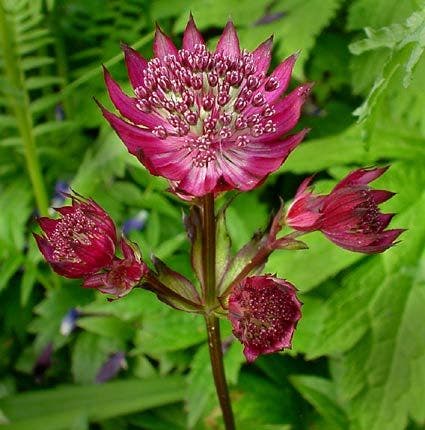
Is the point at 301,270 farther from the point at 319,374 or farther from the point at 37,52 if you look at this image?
the point at 37,52

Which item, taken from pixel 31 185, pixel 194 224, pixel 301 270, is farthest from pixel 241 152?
pixel 31 185

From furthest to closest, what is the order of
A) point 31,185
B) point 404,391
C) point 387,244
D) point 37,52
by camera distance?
1. point 37,52
2. point 31,185
3. point 404,391
4. point 387,244

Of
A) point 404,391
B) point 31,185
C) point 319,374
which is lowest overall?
point 319,374

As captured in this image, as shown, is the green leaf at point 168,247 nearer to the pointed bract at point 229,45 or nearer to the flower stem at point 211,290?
the flower stem at point 211,290

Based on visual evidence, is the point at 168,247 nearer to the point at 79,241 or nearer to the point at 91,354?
the point at 91,354

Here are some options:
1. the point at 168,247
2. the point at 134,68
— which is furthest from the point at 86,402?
the point at 134,68

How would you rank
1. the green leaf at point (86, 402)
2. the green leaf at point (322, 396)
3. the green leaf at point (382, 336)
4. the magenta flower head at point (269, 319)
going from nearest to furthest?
the magenta flower head at point (269, 319), the green leaf at point (382, 336), the green leaf at point (322, 396), the green leaf at point (86, 402)

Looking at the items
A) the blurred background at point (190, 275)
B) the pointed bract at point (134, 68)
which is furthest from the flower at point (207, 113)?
the blurred background at point (190, 275)
